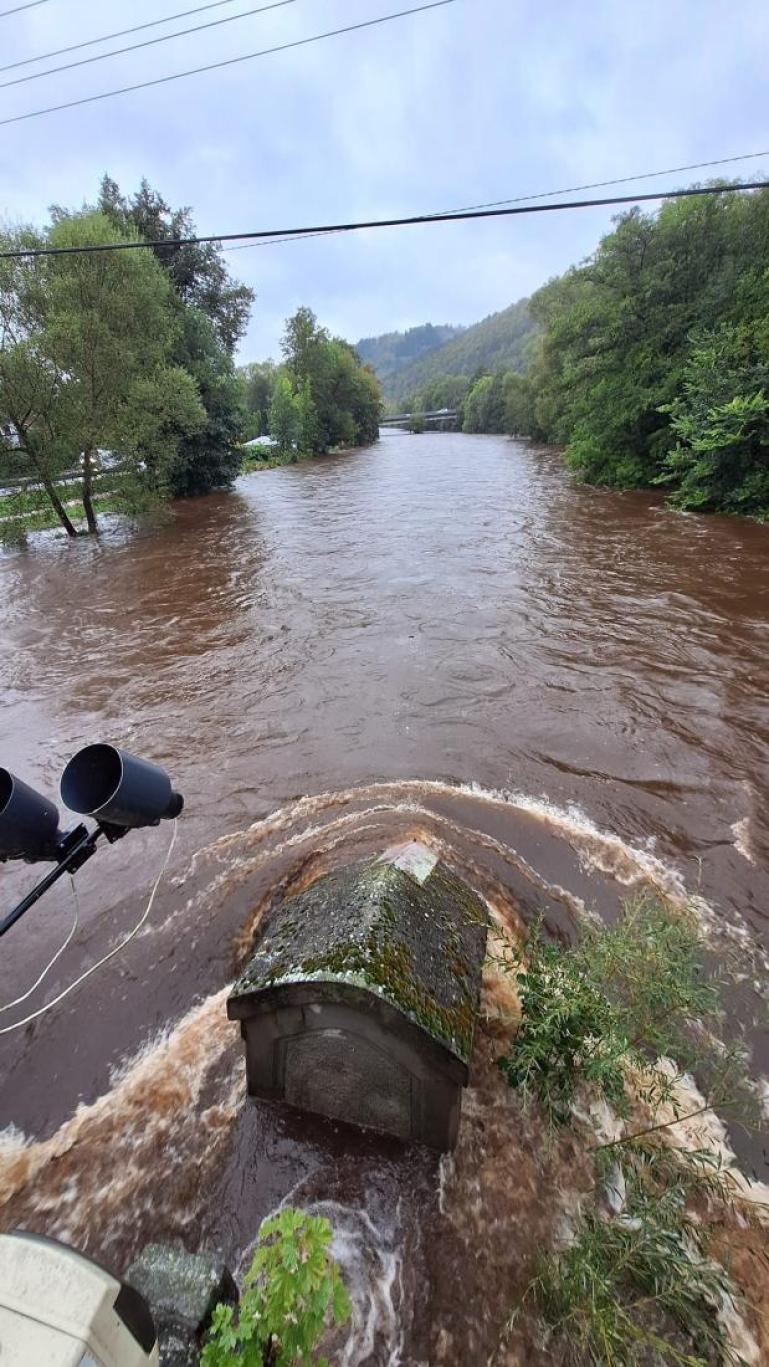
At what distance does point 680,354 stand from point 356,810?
1895 centimetres

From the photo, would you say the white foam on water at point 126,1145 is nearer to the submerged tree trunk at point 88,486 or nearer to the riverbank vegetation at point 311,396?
the submerged tree trunk at point 88,486

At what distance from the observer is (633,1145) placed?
259 cm

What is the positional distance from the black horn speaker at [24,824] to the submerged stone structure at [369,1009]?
115 cm

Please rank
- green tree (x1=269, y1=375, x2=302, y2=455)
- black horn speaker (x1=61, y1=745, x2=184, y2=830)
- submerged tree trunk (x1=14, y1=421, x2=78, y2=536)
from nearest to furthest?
black horn speaker (x1=61, y1=745, x2=184, y2=830) → submerged tree trunk (x1=14, y1=421, x2=78, y2=536) → green tree (x1=269, y1=375, x2=302, y2=455)

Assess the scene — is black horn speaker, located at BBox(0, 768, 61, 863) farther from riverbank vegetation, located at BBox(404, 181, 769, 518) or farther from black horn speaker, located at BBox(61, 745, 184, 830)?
riverbank vegetation, located at BBox(404, 181, 769, 518)

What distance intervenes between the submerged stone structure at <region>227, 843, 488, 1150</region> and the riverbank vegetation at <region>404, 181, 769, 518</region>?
15605mm

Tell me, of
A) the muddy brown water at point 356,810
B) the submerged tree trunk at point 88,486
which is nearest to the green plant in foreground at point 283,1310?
the muddy brown water at point 356,810

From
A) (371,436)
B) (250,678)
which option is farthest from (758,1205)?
(371,436)

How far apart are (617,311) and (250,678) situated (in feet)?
58.1

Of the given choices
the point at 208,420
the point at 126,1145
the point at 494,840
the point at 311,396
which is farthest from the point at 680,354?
the point at 311,396

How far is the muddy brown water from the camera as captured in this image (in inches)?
104

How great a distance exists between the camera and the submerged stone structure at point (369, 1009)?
2441mm

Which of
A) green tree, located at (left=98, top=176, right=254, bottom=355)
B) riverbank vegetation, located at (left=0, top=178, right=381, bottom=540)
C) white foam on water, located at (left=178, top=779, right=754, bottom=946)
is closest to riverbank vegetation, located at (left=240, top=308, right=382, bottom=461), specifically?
green tree, located at (left=98, top=176, right=254, bottom=355)

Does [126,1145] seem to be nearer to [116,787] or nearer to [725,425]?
[116,787]
